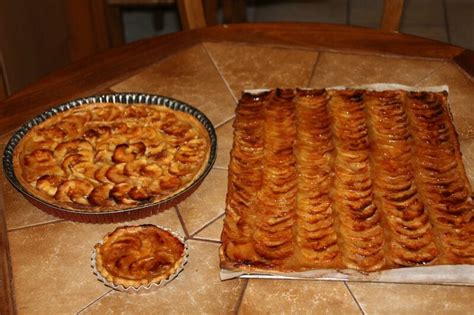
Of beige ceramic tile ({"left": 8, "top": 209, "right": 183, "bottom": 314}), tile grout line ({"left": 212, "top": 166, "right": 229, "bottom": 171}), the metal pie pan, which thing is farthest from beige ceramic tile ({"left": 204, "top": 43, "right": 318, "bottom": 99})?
beige ceramic tile ({"left": 8, "top": 209, "right": 183, "bottom": 314})

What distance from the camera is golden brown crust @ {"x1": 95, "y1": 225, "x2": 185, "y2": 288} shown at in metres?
1.78

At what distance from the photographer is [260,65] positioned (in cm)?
277

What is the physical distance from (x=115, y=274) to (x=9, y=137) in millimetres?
857

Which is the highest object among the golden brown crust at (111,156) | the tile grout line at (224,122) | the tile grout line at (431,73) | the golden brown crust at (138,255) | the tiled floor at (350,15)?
the tile grout line at (431,73)

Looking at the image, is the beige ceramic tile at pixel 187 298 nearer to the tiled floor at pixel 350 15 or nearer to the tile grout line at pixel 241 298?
the tile grout line at pixel 241 298

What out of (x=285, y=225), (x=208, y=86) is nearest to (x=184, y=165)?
(x=285, y=225)

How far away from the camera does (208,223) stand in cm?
204

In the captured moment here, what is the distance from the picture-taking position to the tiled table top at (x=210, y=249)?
176cm

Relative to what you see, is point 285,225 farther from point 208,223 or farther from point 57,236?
point 57,236

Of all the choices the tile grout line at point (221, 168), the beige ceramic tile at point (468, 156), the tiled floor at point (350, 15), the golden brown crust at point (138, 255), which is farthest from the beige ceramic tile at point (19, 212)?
the tiled floor at point (350, 15)

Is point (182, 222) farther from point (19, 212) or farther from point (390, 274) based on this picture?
point (390, 274)

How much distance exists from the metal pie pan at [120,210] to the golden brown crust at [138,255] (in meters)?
0.09

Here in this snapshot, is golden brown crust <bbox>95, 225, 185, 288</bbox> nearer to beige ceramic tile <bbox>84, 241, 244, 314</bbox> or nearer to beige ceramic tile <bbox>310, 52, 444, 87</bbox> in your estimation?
beige ceramic tile <bbox>84, 241, 244, 314</bbox>

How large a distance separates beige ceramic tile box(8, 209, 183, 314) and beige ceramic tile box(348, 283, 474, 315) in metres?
0.56
